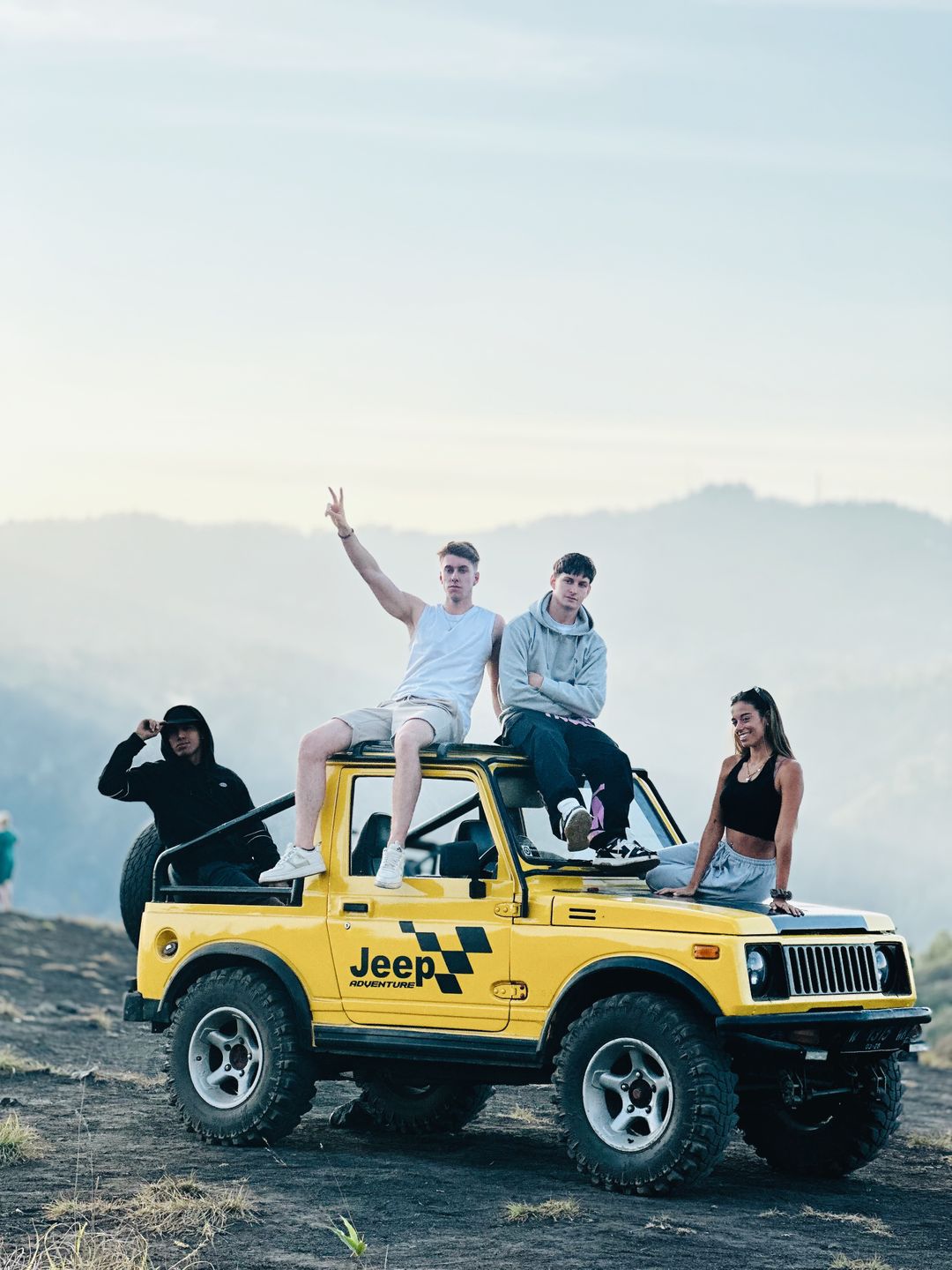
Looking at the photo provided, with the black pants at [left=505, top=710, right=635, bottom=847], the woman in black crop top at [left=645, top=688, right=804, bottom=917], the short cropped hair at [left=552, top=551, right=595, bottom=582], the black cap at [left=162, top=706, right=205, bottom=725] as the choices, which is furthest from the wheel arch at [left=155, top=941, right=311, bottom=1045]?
the short cropped hair at [left=552, top=551, right=595, bottom=582]

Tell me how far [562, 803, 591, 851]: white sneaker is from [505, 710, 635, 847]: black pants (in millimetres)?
332

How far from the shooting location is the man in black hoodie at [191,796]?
11930mm

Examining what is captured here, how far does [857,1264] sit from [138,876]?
5.31 m

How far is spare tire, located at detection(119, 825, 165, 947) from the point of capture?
12.1 m

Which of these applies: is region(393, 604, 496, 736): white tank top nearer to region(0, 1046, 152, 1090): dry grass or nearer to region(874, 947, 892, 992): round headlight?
region(874, 947, 892, 992): round headlight

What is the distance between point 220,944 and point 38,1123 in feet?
7.77

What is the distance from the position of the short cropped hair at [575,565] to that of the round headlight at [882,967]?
8.91 feet

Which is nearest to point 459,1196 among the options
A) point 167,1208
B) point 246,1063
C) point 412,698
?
point 167,1208

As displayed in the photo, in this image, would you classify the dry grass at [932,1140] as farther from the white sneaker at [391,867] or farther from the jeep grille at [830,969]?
the white sneaker at [391,867]

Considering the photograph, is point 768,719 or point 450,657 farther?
point 450,657

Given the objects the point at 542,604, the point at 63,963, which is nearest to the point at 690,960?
the point at 542,604

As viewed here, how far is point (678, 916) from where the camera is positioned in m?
9.90

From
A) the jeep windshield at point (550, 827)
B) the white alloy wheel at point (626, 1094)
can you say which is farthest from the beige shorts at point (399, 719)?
the white alloy wheel at point (626, 1094)

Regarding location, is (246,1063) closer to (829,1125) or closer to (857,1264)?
(829,1125)
